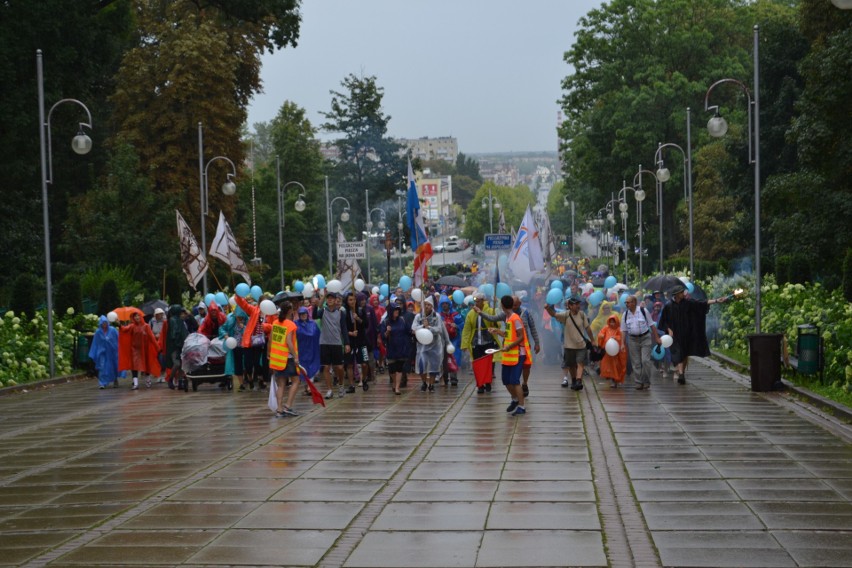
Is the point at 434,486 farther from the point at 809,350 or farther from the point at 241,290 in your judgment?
the point at 241,290

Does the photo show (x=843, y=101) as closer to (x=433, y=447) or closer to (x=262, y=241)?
(x=433, y=447)

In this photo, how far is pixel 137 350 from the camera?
26109 millimetres

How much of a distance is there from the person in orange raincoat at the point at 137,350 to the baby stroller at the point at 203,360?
5.85 ft

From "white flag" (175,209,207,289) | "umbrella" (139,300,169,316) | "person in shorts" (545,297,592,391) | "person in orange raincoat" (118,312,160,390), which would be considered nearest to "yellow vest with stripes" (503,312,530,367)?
"person in shorts" (545,297,592,391)

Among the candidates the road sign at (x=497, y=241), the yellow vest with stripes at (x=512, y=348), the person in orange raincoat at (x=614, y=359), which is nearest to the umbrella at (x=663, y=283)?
the person in orange raincoat at (x=614, y=359)

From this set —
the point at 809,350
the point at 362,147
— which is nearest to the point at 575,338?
the point at 809,350

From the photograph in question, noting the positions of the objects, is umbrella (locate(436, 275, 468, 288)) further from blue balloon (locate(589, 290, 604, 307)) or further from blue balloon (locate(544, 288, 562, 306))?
blue balloon (locate(544, 288, 562, 306))

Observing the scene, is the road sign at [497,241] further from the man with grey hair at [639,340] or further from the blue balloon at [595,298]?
the man with grey hair at [639,340]

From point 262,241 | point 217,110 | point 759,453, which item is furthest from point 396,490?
point 262,241

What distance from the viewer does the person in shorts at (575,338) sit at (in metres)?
22.6

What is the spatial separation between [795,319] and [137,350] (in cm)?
1284

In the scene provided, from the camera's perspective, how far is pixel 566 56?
7556cm

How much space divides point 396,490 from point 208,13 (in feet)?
159

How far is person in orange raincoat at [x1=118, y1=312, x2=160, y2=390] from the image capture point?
26.0 m
